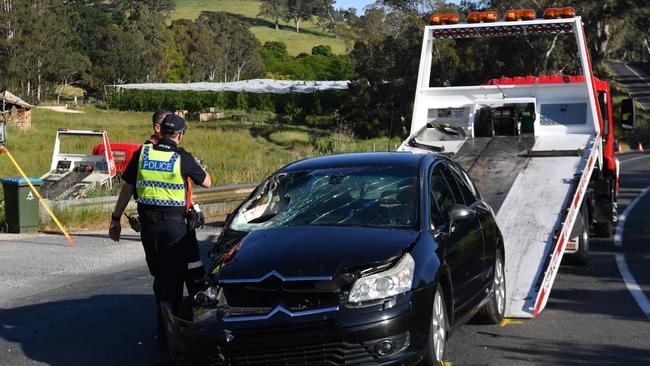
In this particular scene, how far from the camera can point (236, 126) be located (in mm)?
67188

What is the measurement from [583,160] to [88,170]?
10.7 metres

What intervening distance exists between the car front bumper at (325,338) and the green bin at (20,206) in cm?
957

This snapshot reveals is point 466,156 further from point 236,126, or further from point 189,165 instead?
point 236,126

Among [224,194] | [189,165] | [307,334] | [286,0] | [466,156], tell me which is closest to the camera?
[307,334]

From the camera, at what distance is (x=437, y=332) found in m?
6.75

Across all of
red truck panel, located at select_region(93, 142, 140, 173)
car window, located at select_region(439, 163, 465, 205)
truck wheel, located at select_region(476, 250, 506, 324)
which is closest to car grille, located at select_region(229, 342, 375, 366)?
car window, located at select_region(439, 163, 465, 205)

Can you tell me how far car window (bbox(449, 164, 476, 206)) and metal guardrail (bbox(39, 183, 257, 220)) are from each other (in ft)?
29.9

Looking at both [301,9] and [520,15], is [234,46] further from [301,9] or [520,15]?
[520,15]

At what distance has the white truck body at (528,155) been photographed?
9961 mm

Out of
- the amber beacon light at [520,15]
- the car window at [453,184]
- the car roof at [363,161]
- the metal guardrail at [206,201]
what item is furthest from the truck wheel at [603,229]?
the car roof at [363,161]

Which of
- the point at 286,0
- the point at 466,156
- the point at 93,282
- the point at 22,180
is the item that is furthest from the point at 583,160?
the point at 286,0

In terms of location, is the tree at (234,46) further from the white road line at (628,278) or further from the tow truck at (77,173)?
the white road line at (628,278)

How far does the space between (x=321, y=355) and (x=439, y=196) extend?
212 centimetres

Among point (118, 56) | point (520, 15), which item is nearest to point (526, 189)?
point (520, 15)
